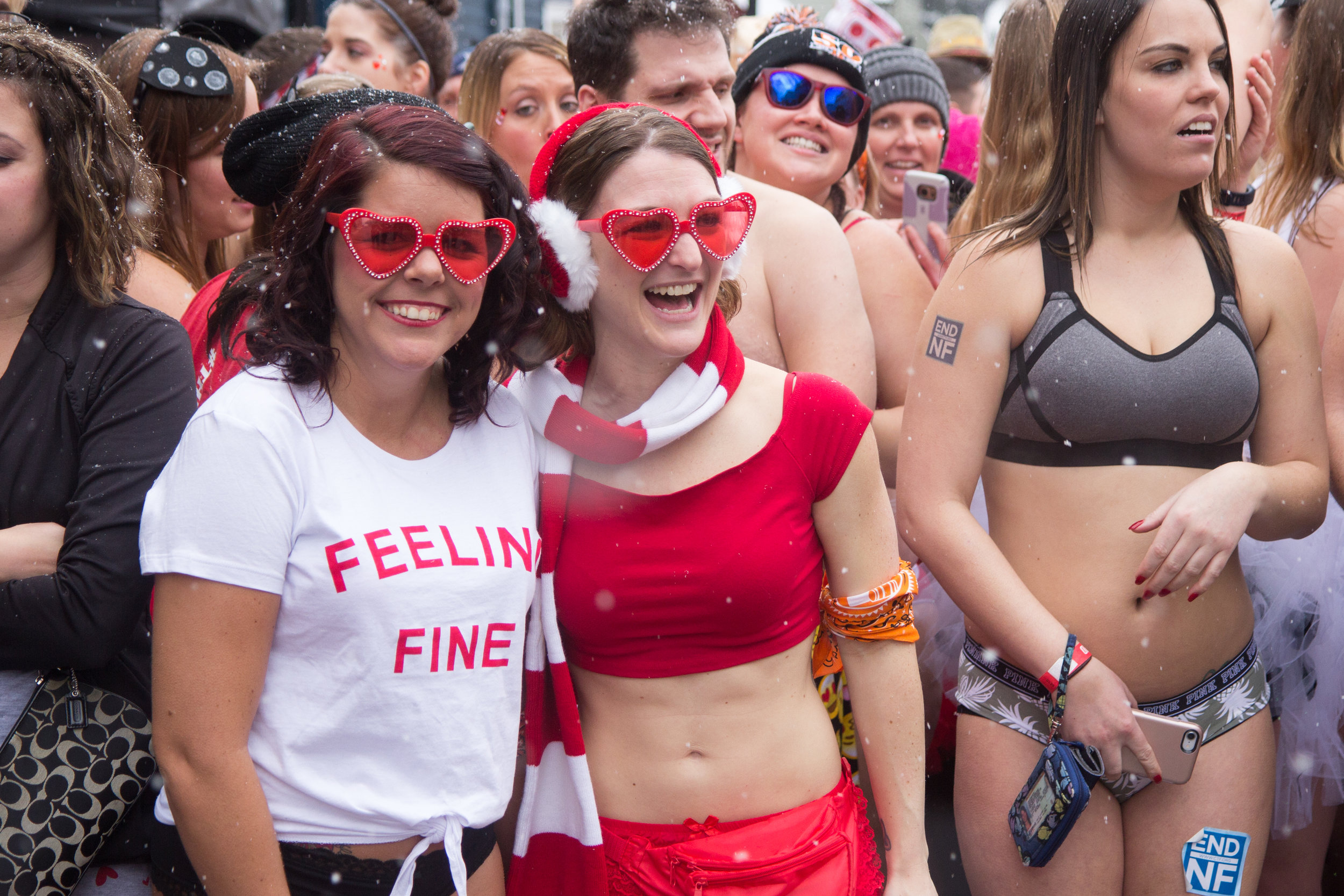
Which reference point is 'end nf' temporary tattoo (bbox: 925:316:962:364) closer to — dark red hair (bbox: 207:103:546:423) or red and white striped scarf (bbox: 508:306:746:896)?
red and white striped scarf (bbox: 508:306:746:896)

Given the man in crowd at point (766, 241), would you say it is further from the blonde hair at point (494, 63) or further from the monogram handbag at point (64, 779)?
the monogram handbag at point (64, 779)

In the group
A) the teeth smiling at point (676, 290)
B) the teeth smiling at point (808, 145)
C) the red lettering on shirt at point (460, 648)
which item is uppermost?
the teeth smiling at point (808, 145)

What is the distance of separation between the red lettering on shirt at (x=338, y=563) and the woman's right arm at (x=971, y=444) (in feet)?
4.52

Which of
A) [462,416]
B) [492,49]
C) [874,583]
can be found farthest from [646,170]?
[492,49]

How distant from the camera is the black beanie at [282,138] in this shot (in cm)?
218

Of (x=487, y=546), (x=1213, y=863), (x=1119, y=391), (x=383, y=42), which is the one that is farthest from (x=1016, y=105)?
(x=383, y=42)

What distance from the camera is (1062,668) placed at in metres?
2.42

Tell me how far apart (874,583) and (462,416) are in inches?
35.7

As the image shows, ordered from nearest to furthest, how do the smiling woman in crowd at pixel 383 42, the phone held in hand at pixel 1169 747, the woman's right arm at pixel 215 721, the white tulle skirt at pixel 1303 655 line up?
1. the woman's right arm at pixel 215 721
2. the phone held in hand at pixel 1169 747
3. the white tulle skirt at pixel 1303 655
4. the smiling woman in crowd at pixel 383 42

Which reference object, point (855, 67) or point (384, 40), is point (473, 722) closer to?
point (855, 67)

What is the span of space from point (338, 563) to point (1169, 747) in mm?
1754

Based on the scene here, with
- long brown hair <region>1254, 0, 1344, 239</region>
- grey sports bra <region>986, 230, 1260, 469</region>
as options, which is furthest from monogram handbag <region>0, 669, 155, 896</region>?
long brown hair <region>1254, 0, 1344, 239</region>

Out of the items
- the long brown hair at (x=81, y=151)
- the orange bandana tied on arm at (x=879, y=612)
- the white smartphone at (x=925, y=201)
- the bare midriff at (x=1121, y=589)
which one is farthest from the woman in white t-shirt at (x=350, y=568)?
the white smartphone at (x=925, y=201)

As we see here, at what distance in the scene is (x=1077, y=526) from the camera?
254 centimetres
